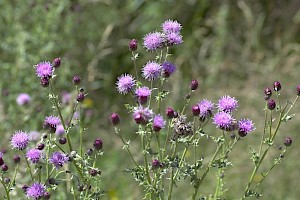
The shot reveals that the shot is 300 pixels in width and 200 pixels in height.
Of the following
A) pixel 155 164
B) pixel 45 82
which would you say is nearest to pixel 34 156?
pixel 45 82

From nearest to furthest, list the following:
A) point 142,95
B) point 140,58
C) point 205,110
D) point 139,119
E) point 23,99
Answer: point 139,119 → point 142,95 → point 205,110 → point 23,99 → point 140,58

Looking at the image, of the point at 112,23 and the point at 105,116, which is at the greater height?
the point at 112,23

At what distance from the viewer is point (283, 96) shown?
512 centimetres

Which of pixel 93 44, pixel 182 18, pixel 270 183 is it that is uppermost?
pixel 182 18

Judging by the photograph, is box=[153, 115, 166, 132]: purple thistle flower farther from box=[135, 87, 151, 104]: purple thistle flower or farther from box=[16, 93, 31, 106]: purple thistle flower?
box=[16, 93, 31, 106]: purple thistle flower

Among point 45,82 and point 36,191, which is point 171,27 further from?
point 36,191

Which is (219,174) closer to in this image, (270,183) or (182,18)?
(270,183)

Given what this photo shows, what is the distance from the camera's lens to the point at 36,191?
81.2 inches

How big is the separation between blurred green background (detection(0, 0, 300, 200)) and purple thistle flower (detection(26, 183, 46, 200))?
1614 millimetres

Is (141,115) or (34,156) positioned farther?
(34,156)

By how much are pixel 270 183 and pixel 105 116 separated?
1542mm

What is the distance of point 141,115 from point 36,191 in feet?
1.49

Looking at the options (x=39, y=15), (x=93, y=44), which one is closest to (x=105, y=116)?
(x=93, y=44)

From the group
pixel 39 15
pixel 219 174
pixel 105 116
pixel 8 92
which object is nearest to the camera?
pixel 219 174
